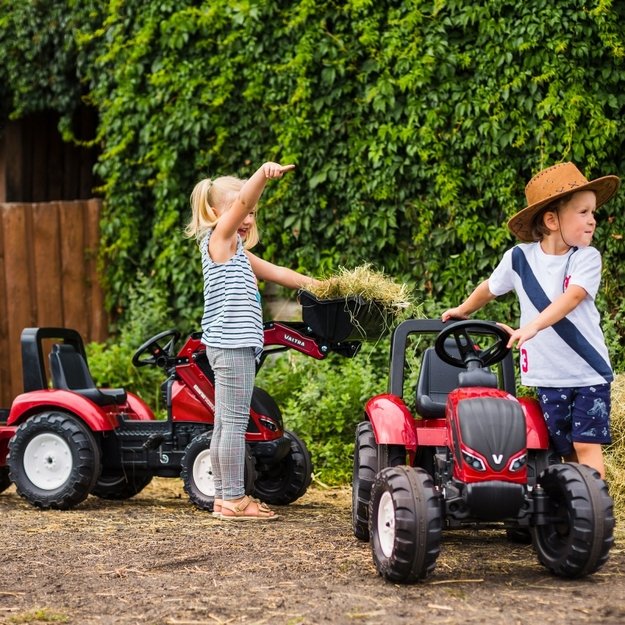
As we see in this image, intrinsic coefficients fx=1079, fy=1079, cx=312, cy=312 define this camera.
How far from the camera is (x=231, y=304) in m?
5.58

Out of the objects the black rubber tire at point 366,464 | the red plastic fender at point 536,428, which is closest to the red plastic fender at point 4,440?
the black rubber tire at point 366,464

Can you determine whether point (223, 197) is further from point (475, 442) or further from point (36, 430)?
point (475, 442)

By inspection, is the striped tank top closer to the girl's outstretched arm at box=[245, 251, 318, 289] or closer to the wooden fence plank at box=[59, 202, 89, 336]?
the girl's outstretched arm at box=[245, 251, 318, 289]

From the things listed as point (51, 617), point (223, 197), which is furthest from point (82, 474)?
point (51, 617)

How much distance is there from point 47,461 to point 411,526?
3.10 m

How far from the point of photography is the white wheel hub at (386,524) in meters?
4.00

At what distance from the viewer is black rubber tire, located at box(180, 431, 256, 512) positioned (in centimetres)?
598

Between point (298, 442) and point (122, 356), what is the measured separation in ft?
10.5

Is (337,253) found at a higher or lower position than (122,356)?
higher

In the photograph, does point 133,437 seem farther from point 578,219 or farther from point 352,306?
point 578,219

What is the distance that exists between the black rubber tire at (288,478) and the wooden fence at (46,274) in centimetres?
377

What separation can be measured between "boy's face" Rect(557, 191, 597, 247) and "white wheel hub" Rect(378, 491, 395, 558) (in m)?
1.47

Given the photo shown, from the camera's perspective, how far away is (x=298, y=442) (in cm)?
623

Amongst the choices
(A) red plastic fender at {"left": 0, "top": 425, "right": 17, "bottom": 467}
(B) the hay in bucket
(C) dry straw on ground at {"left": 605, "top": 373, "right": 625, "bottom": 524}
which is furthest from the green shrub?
(C) dry straw on ground at {"left": 605, "top": 373, "right": 625, "bottom": 524}
